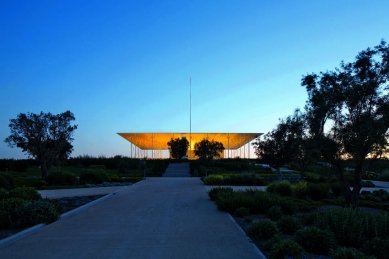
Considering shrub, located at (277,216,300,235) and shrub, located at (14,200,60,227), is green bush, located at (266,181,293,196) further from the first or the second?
shrub, located at (14,200,60,227)

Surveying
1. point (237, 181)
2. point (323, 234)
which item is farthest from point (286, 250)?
→ point (237, 181)

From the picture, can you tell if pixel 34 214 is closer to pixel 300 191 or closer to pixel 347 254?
pixel 347 254

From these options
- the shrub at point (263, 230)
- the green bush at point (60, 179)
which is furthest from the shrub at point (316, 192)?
the green bush at point (60, 179)

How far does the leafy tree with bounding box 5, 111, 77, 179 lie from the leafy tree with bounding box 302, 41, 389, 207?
71.9ft

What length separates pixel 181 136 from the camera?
7800cm

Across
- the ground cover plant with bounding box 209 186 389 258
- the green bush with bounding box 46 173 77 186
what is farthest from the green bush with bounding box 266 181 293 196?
the green bush with bounding box 46 173 77 186

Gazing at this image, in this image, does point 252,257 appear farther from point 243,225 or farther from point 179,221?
point 179,221

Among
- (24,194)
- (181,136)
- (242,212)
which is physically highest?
(181,136)

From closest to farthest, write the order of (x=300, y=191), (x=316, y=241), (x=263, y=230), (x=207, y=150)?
(x=316, y=241) < (x=263, y=230) < (x=300, y=191) < (x=207, y=150)

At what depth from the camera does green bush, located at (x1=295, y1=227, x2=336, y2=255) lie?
22.3ft

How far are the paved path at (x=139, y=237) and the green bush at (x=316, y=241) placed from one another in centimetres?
87

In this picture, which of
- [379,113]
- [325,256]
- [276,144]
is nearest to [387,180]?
[276,144]

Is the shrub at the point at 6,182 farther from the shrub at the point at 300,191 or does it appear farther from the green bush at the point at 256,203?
the shrub at the point at 300,191

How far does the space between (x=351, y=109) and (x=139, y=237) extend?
7145mm
